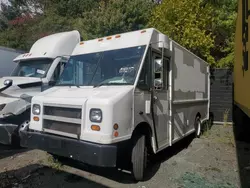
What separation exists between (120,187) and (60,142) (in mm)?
1320

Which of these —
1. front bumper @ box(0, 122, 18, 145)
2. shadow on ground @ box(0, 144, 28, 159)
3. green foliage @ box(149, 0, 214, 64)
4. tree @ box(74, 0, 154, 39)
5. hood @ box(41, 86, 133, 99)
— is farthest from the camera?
tree @ box(74, 0, 154, 39)

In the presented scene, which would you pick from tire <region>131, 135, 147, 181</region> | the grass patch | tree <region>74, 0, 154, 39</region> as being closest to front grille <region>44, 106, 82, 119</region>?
tire <region>131, 135, 147, 181</region>

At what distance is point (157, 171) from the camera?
17.2ft

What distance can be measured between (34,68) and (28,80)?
2.39ft

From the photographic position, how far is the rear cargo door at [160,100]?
16.3 feet

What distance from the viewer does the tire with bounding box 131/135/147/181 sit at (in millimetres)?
4539

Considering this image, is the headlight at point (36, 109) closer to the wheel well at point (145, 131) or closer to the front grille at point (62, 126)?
the front grille at point (62, 126)

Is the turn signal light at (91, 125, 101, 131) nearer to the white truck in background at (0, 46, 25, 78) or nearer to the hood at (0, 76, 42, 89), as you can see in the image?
the hood at (0, 76, 42, 89)

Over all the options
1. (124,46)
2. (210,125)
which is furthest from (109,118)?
(210,125)

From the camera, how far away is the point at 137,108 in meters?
4.49

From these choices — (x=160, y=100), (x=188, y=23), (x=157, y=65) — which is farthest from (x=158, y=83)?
(x=188, y=23)

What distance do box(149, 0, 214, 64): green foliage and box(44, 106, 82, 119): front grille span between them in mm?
7827

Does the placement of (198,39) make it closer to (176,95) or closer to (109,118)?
(176,95)

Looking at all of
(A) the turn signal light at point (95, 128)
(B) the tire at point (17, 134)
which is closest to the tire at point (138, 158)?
(A) the turn signal light at point (95, 128)
